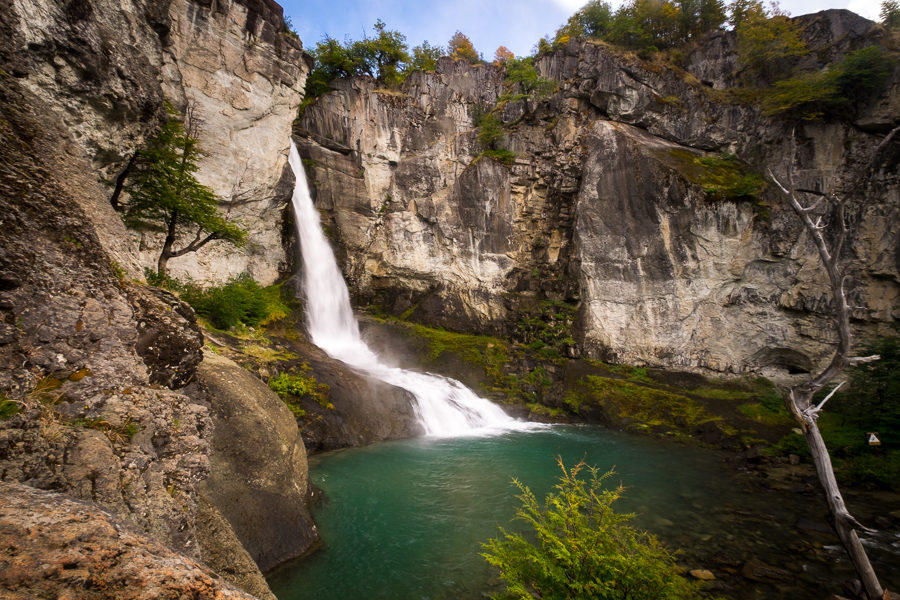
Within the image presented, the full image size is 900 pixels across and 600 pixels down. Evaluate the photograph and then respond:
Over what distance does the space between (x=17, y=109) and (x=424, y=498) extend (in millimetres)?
8918

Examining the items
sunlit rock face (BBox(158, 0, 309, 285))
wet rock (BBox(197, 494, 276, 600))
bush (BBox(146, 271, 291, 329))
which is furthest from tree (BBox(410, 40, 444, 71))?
wet rock (BBox(197, 494, 276, 600))

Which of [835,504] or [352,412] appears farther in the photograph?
[352,412]

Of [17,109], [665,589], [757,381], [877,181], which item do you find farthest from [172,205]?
[877,181]

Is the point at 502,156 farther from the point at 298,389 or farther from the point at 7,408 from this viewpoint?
the point at 7,408

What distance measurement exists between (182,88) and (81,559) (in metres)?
18.9

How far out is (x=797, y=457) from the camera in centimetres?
1196

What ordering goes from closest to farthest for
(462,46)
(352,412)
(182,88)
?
1. (352,412)
2. (182,88)
3. (462,46)

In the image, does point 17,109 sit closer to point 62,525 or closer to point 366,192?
point 62,525

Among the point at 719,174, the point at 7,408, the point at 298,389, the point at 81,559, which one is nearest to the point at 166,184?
the point at 298,389

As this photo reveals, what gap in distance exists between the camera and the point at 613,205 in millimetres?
20500

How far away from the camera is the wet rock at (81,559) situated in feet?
4.96

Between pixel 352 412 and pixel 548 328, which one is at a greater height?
pixel 548 328

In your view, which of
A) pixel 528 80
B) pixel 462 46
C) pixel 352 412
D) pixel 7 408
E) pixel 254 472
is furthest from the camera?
pixel 462 46

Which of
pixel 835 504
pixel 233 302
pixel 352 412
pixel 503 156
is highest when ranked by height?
pixel 503 156
